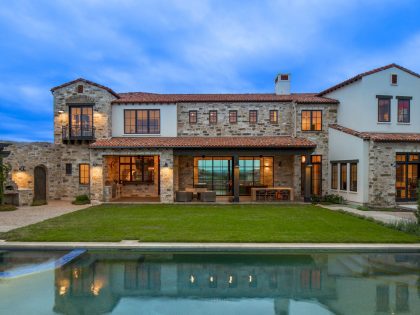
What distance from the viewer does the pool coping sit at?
286 inches

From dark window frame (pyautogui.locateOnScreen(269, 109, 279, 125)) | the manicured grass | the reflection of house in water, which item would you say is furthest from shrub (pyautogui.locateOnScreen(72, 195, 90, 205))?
dark window frame (pyautogui.locateOnScreen(269, 109, 279, 125))

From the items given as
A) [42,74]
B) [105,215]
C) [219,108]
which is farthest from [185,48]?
[105,215]

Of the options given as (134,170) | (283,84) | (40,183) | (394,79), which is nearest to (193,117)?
(134,170)

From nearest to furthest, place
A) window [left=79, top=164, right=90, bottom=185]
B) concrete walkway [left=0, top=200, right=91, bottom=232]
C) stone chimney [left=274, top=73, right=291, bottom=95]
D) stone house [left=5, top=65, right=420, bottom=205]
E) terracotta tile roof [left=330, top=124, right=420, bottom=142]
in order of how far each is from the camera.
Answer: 1. concrete walkway [left=0, top=200, right=91, bottom=232]
2. terracotta tile roof [left=330, top=124, right=420, bottom=142]
3. stone house [left=5, top=65, right=420, bottom=205]
4. window [left=79, top=164, right=90, bottom=185]
5. stone chimney [left=274, top=73, right=291, bottom=95]

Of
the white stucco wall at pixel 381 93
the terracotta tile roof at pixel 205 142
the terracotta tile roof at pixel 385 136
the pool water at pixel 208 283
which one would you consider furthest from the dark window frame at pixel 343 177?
the pool water at pixel 208 283

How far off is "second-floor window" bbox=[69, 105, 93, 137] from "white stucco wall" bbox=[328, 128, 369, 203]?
15821 millimetres

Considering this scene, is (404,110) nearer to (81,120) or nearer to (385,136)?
(385,136)

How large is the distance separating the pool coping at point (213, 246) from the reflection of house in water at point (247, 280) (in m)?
0.23

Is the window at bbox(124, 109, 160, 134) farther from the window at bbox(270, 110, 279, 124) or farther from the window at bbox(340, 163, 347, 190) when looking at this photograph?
the window at bbox(340, 163, 347, 190)

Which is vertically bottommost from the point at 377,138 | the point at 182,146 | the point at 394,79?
the point at 182,146

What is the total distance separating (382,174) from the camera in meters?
14.6

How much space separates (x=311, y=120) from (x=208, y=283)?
14.7 meters

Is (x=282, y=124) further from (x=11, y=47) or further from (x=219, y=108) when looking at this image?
(x=11, y=47)

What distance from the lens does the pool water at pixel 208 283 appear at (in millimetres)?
4941
